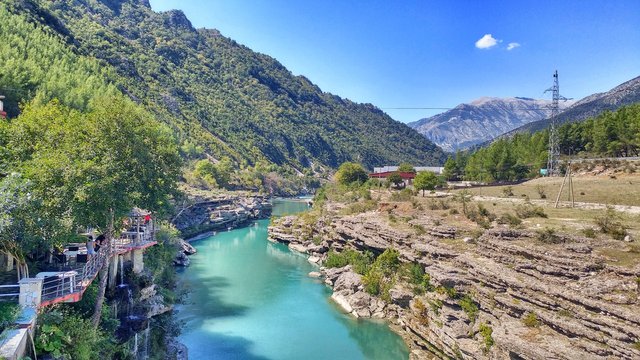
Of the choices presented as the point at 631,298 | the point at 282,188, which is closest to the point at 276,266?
the point at 631,298

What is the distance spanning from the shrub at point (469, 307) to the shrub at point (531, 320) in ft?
10.1

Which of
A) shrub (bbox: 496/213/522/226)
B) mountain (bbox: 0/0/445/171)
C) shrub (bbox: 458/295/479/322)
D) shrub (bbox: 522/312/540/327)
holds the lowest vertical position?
shrub (bbox: 458/295/479/322)

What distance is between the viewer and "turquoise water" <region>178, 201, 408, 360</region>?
23.8 meters

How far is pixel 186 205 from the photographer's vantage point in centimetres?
5862

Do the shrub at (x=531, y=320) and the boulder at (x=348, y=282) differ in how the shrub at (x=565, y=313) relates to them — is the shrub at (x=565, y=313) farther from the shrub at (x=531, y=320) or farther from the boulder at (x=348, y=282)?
the boulder at (x=348, y=282)

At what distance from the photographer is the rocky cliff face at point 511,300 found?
1750cm

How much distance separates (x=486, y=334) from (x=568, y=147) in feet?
177

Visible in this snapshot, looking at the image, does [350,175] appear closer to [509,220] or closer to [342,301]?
[342,301]

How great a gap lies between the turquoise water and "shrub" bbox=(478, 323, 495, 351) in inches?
205

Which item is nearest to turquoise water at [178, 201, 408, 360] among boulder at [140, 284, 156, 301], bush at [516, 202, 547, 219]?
boulder at [140, 284, 156, 301]

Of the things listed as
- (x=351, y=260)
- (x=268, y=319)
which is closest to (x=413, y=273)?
(x=351, y=260)

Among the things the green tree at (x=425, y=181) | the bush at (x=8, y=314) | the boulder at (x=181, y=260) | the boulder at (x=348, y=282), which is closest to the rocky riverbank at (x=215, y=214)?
the boulder at (x=181, y=260)

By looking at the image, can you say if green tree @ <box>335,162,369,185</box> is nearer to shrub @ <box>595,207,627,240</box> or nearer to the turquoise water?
the turquoise water

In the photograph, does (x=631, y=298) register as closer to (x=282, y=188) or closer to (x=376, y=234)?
(x=376, y=234)
